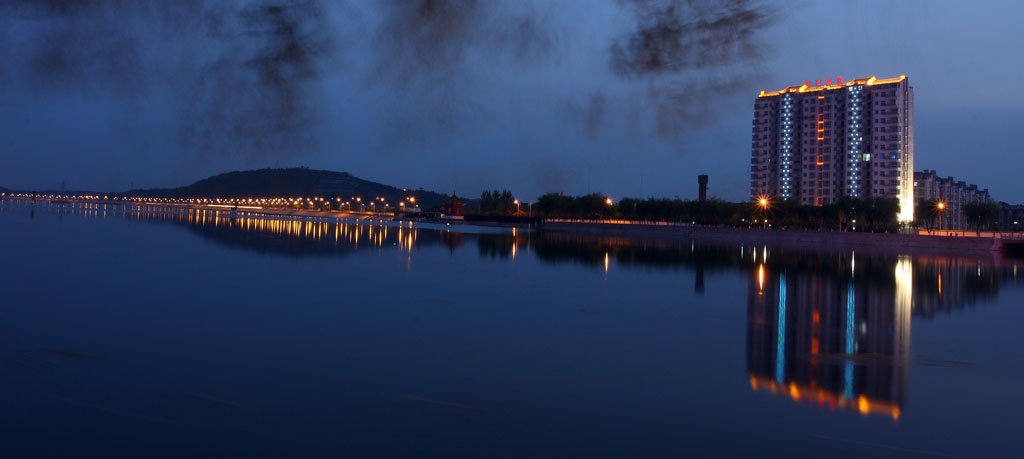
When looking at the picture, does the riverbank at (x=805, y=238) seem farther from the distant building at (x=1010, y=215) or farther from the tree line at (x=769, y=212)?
the distant building at (x=1010, y=215)

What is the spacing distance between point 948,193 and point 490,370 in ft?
426

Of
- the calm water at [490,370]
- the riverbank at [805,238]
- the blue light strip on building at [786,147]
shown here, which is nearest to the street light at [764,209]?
the riverbank at [805,238]

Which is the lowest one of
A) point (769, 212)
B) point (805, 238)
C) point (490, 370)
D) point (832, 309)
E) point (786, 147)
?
point (490, 370)

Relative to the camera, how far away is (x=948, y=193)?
116m

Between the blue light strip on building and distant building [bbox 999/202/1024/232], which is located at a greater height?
the blue light strip on building

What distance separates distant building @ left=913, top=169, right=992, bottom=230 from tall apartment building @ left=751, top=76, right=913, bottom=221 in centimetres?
1394

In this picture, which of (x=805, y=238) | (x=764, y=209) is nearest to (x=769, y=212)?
(x=764, y=209)

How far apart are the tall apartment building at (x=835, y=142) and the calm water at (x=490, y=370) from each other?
73.3 metres

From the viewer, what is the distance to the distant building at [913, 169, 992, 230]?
104500mm

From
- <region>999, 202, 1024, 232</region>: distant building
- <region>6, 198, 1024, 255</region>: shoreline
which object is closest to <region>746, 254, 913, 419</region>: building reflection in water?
<region>6, 198, 1024, 255</region>: shoreline

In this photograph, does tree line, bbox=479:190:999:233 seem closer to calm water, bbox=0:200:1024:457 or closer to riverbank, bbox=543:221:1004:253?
riverbank, bbox=543:221:1004:253

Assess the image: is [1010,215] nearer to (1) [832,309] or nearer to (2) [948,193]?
(2) [948,193]

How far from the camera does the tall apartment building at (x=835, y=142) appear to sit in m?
84.6

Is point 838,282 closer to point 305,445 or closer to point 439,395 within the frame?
point 439,395
